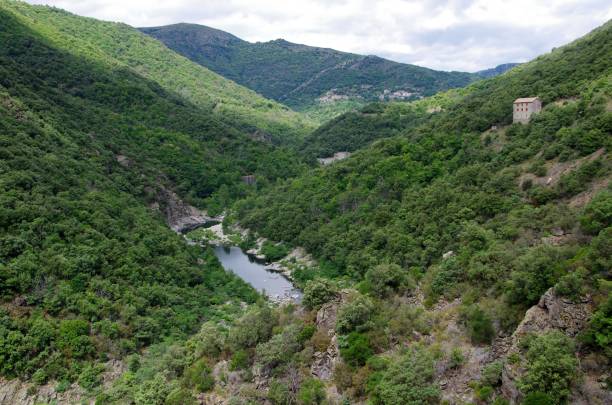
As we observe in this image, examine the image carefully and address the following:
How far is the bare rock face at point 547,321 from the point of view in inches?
830

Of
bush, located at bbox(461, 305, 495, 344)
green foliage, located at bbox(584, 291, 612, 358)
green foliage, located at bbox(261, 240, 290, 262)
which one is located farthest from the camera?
green foliage, located at bbox(261, 240, 290, 262)

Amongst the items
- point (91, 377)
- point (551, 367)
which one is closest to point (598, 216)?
point (551, 367)

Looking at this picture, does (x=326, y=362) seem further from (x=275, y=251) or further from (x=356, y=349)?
(x=275, y=251)

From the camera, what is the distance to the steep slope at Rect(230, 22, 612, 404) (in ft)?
71.5

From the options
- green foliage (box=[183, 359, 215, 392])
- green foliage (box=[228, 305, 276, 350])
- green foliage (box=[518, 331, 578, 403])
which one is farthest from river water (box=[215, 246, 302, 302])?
green foliage (box=[518, 331, 578, 403])

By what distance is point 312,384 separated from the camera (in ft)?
90.0

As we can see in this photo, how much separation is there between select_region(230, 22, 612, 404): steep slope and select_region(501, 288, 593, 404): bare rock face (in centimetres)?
6

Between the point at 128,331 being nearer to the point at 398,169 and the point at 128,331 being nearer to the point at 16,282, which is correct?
the point at 16,282

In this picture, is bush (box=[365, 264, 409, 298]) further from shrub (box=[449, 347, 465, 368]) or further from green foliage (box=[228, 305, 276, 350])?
shrub (box=[449, 347, 465, 368])

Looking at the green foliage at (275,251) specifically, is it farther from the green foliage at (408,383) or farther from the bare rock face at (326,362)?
the green foliage at (408,383)

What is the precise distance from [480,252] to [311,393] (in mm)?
16988

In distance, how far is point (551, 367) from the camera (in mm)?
19516

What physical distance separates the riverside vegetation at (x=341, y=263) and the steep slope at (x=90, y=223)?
0.85ft

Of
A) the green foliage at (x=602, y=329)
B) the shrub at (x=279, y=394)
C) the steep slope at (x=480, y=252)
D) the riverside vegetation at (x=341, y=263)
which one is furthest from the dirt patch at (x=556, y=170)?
the shrub at (x=279, y=394)
